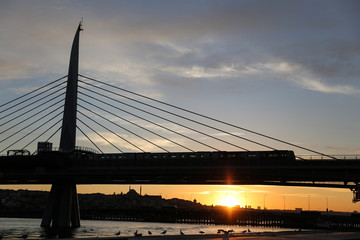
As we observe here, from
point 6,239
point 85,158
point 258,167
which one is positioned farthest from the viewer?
point 85,158

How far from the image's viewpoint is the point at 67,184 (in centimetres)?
9606

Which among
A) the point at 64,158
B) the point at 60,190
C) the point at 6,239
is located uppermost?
the point at 64,158

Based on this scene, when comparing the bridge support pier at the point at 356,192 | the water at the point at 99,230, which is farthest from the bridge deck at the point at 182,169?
the water at the point at 99,230

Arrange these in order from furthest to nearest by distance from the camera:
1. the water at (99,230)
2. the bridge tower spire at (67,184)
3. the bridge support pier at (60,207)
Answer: the bridge support pier at (60,207), the bridge tower spire at (67,184), the water at (99,230)

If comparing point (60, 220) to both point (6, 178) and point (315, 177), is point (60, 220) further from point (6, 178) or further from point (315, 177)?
point (315, 177)

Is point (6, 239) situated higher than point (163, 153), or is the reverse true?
point (163, 153)

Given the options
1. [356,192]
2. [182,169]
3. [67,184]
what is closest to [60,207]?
[67,184]

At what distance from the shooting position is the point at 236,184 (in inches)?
3474

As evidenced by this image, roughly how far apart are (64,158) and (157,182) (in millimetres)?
21046

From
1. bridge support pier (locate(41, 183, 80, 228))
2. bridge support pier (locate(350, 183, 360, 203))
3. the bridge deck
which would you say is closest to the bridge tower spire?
bridge support pier (locate(41, 183, 80, 228))

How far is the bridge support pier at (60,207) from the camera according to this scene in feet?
305

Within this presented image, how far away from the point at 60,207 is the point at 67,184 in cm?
532

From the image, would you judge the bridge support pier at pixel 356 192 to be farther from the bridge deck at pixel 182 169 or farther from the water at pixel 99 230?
the water at pixel 99 230

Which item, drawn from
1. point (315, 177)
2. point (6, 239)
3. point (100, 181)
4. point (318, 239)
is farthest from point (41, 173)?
point (318, 239)
